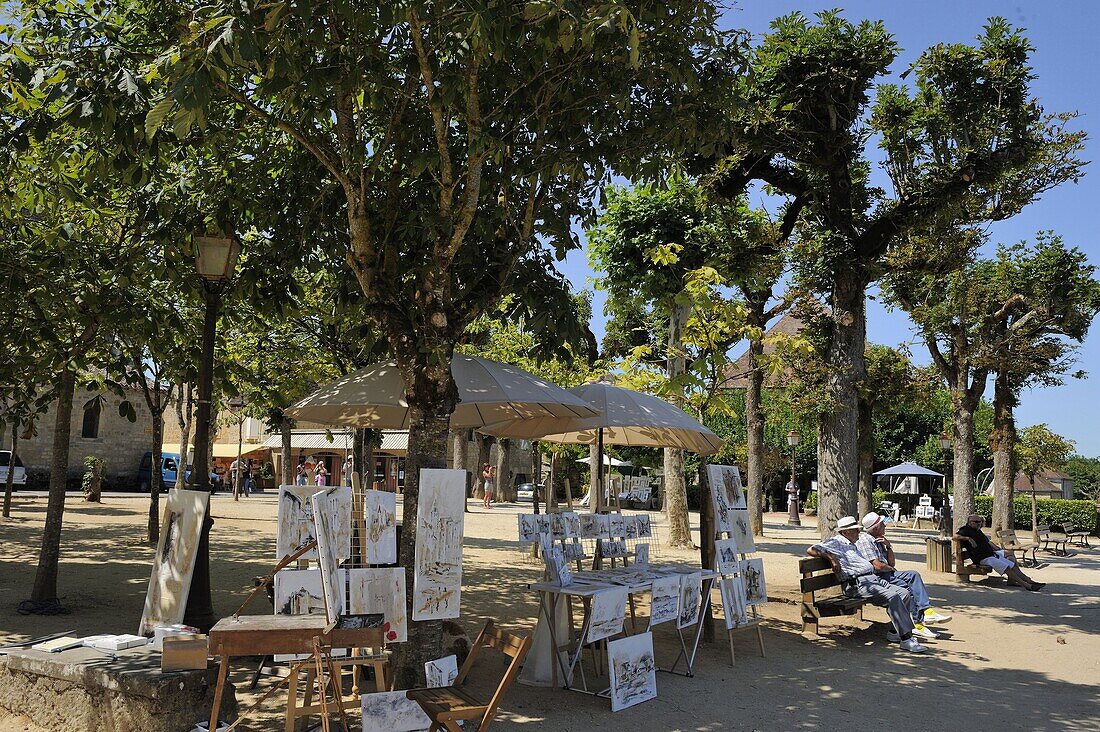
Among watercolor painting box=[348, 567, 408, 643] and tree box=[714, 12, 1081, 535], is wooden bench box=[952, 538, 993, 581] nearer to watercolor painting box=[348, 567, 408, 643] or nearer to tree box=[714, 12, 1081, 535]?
tree box=[714, 12, 1081, 535]

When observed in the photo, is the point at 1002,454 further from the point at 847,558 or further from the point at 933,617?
the point at 847,558

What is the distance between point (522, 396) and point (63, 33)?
199 inches

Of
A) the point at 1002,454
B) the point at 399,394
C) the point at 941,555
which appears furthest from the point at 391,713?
the point at 1002,454

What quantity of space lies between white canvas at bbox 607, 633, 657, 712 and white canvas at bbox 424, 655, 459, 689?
1.33 metres

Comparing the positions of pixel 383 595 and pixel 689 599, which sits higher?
pixel 383 595

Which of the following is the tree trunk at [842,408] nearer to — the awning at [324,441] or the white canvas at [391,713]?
the white canvas at [391,713]

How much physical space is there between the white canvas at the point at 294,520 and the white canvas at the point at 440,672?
1.42 meters

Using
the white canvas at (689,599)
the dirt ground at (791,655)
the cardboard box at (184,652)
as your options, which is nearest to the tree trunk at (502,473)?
the dirt ground at (791,655)

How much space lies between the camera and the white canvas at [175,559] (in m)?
6.36

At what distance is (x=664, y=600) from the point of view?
7.01 metres

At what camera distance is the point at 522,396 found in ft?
24.0

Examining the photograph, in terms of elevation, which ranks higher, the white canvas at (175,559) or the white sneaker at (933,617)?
the white canvas at (175,559)

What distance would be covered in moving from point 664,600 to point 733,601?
1.26 metres

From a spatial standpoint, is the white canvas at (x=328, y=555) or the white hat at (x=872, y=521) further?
the white hat at (x=872, y=521)
